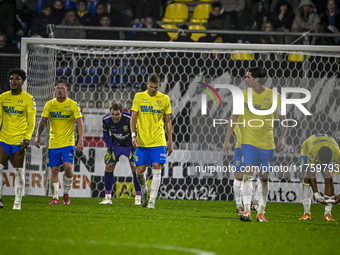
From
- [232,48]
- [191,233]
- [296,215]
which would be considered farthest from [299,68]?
[191,233]

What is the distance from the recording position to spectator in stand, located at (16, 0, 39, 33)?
41.7 feet

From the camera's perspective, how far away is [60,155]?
7.50m

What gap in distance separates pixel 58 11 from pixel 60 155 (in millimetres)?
6105

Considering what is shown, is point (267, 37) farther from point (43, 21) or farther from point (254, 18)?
point (43, 21)

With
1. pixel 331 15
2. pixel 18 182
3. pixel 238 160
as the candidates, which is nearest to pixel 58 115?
pixel 18 182

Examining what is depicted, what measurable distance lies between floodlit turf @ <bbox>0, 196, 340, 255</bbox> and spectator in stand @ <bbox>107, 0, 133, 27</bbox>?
760 centimetres

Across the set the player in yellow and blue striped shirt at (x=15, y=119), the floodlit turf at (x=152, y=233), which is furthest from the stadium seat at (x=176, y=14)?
the floodlit turf at (x=152, y=233)

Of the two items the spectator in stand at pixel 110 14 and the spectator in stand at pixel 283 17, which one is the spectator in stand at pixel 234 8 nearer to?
the spectator in stand at pixel 283 17

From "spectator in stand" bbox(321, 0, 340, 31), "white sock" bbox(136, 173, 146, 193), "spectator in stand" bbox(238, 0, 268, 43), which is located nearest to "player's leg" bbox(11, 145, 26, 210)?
"white sock" bbox(136, 173, 146, 193)

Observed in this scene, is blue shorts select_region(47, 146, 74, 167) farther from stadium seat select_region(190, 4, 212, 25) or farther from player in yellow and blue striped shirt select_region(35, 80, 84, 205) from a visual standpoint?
stadium seat select_region(190, 4, 212, 25)

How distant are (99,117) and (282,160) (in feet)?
11.8

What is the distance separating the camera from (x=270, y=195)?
920 centimetres

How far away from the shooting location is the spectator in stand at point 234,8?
13.1 meters

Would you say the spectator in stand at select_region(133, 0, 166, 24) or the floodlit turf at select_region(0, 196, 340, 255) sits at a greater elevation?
the spectator in stand at select_region(133, 0, 166, 24)
